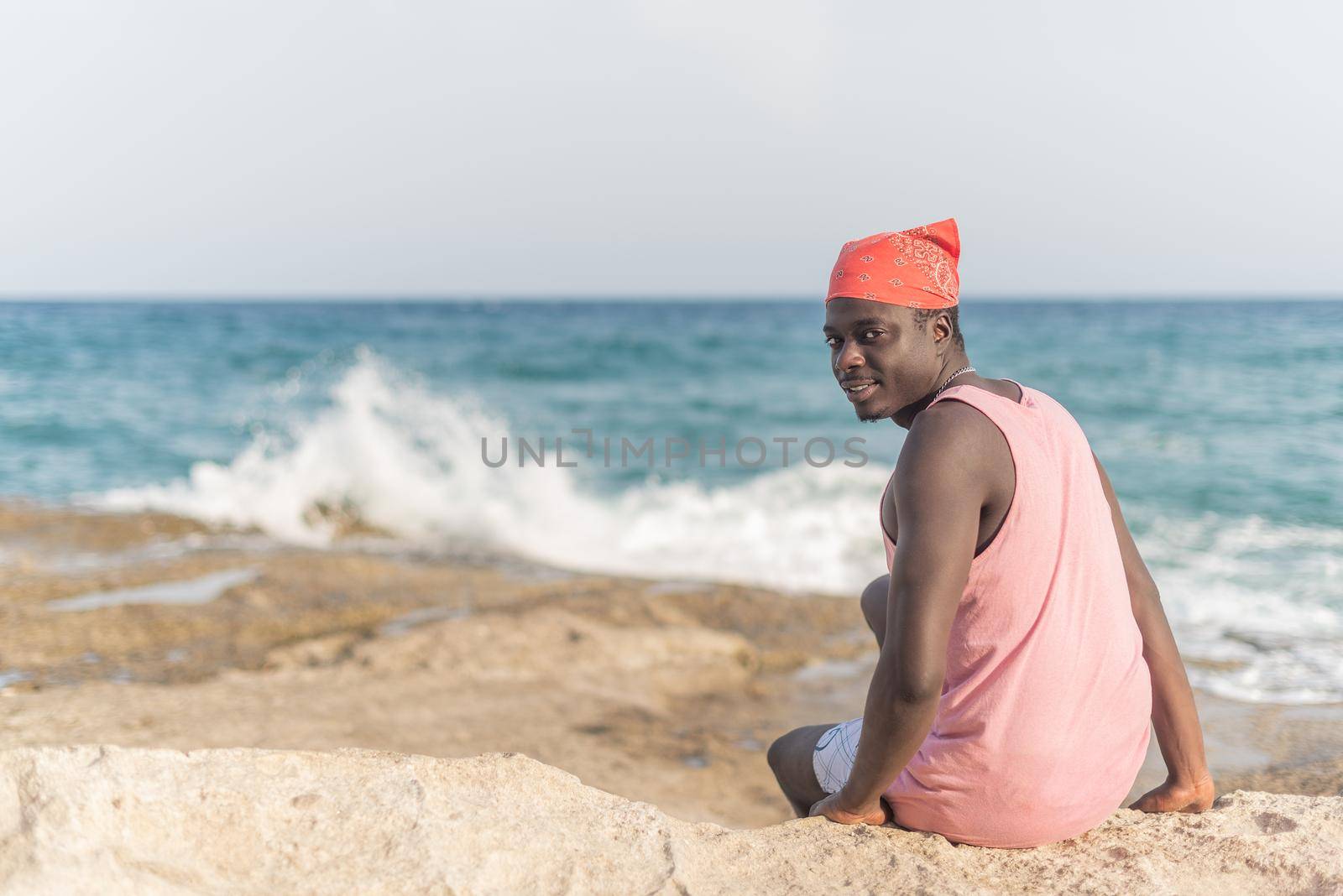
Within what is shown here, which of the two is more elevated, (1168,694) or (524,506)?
(1168,694)

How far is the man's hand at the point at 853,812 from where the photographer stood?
177 centimetres

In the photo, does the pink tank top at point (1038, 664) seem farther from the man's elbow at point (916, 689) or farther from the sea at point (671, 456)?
the sea at point (671, 456)

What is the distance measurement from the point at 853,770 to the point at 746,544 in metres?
6.26

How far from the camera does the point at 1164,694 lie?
1.89 m

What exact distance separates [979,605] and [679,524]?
731 centimetres

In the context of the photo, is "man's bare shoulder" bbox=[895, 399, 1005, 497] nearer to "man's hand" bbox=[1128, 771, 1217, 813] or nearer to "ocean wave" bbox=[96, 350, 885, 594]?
"man's hand" bbox=[1128, 771, 1217, 813]

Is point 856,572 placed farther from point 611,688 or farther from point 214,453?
point 214,453

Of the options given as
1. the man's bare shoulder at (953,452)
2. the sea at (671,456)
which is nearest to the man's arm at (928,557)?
the man's bare shoulder at (953,452)

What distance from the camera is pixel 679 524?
8.90 meters

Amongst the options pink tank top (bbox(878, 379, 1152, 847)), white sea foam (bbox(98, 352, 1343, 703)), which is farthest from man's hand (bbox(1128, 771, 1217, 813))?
white sea foam (bbox(98, 352, 1343, 703))

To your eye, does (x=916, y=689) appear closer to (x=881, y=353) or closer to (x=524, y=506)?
(x=881, y=353)

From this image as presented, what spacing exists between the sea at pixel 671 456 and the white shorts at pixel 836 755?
9.64 ft

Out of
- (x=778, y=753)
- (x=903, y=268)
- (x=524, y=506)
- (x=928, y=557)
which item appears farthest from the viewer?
(x=524, y=506)

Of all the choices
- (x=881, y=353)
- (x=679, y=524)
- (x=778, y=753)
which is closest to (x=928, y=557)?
(x=881, y=353)
